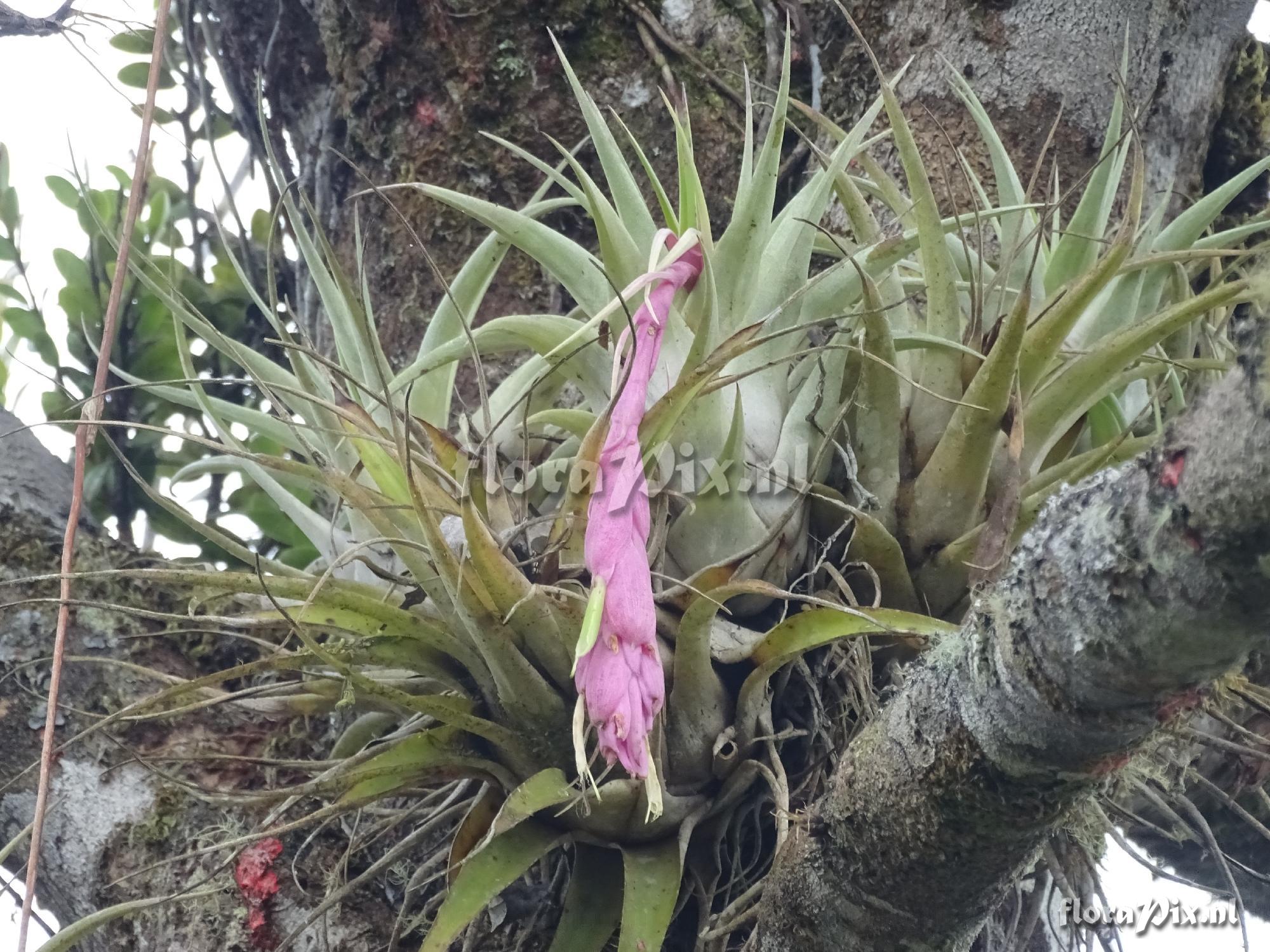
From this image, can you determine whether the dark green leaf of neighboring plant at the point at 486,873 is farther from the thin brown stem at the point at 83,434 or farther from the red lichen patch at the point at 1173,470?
the red lichen patch at the point at 1173,470

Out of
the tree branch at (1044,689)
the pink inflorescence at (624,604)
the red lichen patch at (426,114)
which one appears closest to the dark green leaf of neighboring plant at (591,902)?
the tree branch at (1044,689)

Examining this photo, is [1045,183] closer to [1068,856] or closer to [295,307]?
[1068,856]

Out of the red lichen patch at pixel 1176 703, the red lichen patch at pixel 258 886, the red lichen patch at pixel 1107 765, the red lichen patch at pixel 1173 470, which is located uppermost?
the red lichen patch at pixel 1173 470

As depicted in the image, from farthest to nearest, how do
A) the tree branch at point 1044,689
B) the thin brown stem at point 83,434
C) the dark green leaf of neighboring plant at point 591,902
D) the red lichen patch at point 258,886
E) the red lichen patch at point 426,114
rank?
1. the red lichen patch at point 426,114
2. the red lichen patch at point 258,886
3. the dark green leaf of neighboring plant at point 591,902
4. the thin brown stem at point 83,434
5. the tree branch at point 1044,689

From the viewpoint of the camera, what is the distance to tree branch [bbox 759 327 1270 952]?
1.39 ft

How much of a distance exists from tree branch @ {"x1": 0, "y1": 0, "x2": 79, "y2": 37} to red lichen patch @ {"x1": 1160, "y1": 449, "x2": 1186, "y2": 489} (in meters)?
1.16

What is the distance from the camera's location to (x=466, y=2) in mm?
1434

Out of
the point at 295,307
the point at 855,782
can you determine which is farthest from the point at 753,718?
the point at 295,307

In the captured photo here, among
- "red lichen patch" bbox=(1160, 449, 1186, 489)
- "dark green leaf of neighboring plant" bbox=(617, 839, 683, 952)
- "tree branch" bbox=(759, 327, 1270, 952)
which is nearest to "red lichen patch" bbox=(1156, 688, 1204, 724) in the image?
"tree branch" bbox=(759, 327, 1270, 952)

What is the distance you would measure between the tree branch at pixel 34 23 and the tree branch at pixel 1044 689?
106cm

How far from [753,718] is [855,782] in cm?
15

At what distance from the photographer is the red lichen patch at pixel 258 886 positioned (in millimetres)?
1025

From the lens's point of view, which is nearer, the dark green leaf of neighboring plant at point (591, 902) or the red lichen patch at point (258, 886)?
the dark green leaf of neighboring plant at point (591, 902)

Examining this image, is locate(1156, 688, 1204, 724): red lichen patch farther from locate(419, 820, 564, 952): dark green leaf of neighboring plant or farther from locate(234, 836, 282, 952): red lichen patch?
locate(234, 836, 282, 952): red lichen patch
